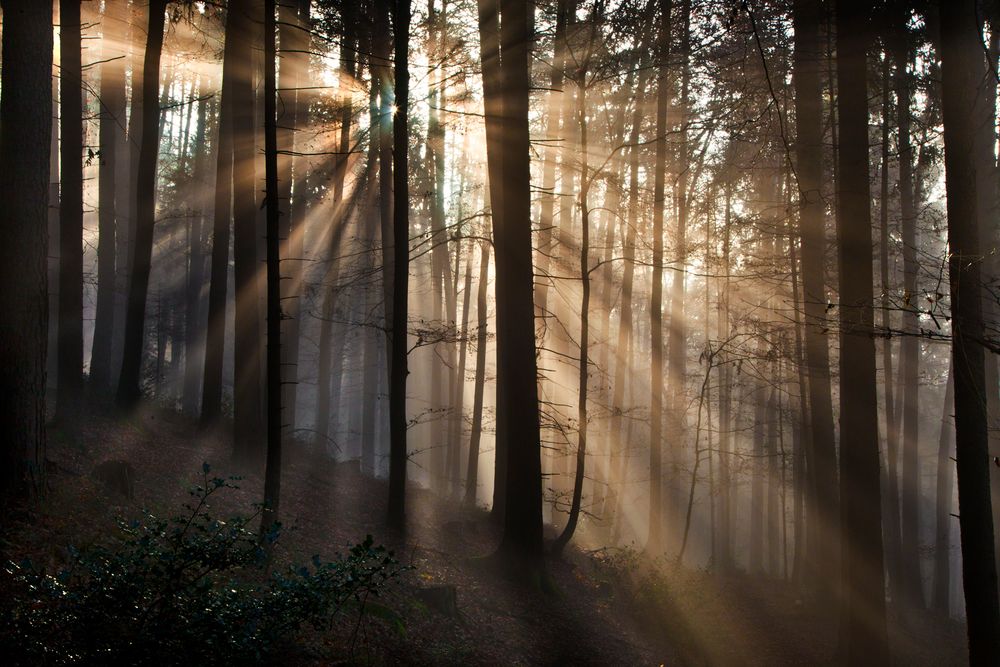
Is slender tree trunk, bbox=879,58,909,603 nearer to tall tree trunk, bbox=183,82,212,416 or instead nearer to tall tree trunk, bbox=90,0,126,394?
tall tree trunk, bbox=90,0,126,394

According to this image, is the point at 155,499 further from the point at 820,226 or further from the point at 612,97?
the point at 612,97

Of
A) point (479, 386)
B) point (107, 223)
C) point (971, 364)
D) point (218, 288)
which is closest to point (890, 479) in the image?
point (479, 386)

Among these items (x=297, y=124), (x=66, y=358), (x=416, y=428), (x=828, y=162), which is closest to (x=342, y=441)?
(x=416, y=428)

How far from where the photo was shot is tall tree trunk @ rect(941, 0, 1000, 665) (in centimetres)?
743

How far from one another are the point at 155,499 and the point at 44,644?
5.89 m

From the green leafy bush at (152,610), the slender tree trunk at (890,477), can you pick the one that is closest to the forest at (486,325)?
Answer: the green leafy bush at (152,610)

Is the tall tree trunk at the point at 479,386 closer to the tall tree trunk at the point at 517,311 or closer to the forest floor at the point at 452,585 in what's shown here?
the forest floor at the point at 452,585

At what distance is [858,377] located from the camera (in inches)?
358

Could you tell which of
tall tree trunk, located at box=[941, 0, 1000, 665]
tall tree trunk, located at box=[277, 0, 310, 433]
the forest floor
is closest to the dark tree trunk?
the forest floor

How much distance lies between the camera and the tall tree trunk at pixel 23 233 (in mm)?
7223

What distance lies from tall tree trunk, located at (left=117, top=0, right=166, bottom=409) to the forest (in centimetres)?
7

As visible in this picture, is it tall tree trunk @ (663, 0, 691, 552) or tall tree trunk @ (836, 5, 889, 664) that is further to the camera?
tall tree trunk @ (663, 0, 691, 552)

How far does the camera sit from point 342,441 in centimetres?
4366

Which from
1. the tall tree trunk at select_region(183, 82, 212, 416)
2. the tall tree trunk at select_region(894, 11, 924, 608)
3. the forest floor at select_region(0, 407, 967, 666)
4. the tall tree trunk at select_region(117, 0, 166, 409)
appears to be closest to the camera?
the forest floor at select_region(0, 407, 967, 666)
